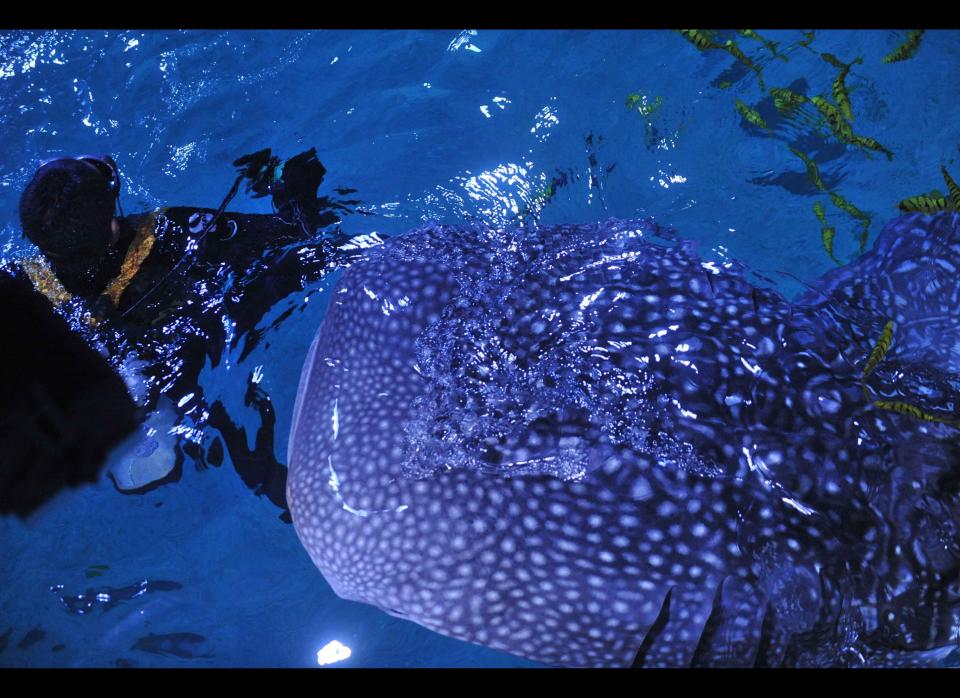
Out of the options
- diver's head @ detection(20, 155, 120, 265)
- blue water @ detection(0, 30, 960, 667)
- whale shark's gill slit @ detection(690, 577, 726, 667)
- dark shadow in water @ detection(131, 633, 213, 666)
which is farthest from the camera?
blue water @ detection(0, 30, 960, 667)

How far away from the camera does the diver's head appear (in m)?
3.27

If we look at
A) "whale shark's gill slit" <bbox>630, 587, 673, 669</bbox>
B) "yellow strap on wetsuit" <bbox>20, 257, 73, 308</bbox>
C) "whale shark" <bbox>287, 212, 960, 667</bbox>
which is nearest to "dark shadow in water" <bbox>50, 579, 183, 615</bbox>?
"whale shark" <bbox>287, 212, 960, 667</bbox>

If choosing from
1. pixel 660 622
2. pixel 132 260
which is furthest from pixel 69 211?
pixel 660 622

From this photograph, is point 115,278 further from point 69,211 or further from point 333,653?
point 333,653

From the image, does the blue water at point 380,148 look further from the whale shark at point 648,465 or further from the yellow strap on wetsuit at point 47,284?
the whale shark at point 648,465

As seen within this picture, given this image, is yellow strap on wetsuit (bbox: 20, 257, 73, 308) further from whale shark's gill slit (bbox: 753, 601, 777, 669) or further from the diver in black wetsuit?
whale shark's gill slit (bbox: 753, 601, 777, 669)

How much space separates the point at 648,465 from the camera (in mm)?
2672

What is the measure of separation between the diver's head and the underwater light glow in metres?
2.58

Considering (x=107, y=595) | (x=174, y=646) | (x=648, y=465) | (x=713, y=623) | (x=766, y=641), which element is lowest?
(x=174, y=646)

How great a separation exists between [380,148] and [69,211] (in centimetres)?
266

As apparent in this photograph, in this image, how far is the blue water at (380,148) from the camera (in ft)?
12.8

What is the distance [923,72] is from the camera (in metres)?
5.14
